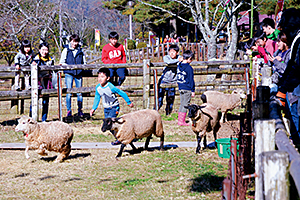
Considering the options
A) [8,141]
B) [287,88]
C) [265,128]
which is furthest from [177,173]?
[8,141]

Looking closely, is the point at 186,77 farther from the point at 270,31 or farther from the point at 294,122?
the point at 294,122

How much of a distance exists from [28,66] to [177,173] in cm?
589

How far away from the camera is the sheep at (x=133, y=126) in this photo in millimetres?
6828

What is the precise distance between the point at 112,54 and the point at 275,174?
8813 mm

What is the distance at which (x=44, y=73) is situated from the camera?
402 inches

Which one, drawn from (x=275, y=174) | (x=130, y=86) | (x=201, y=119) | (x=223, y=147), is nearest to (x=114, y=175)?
(x=223, y=147)

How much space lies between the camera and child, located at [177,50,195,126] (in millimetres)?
9492

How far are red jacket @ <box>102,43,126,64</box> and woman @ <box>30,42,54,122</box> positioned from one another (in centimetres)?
157

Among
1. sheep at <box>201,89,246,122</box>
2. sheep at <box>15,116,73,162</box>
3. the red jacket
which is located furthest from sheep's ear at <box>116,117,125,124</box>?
the red jacket

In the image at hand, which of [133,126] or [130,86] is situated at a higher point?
[130,86]

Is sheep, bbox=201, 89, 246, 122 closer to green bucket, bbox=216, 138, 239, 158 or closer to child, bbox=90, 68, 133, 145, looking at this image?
child, bbox=90, 68, 133, 145

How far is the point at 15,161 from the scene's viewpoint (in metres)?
6.92

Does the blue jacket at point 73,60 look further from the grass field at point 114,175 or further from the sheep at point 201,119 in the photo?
the sheep at point 201,119

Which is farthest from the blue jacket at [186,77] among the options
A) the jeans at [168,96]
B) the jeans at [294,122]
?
the jeans at [294,122]
